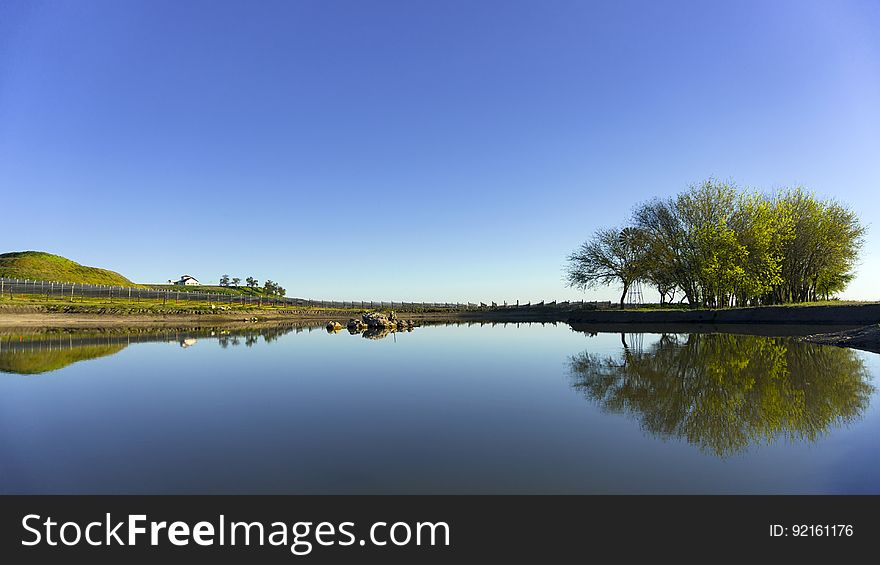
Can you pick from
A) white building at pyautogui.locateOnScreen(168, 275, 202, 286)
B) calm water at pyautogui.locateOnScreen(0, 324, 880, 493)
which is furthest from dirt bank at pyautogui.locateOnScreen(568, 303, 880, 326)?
white building at pyautogui.locateOnScreen(168, 275, 202, 286)

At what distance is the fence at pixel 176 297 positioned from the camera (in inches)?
2569

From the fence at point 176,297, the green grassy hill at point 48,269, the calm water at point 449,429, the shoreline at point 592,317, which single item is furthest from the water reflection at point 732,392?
the green grassy hill at point 48,269

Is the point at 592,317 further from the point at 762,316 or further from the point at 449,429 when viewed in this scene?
the point at 449,429

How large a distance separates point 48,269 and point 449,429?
14745 cm

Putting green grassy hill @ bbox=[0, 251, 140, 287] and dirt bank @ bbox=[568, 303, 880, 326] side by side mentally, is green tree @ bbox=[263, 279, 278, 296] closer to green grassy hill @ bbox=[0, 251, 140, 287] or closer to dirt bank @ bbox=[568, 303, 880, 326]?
green grassy hill @ bbox=[0, 251, 140, 287]

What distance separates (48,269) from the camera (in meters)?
114

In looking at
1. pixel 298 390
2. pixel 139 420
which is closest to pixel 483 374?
pixel 298 390

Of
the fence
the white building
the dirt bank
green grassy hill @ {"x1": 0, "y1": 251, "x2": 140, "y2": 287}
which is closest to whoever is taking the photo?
the dirt bank

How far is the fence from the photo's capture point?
2569 inches

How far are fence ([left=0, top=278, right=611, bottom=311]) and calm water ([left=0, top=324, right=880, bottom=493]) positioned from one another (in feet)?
211

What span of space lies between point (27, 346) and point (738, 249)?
59338 mm
